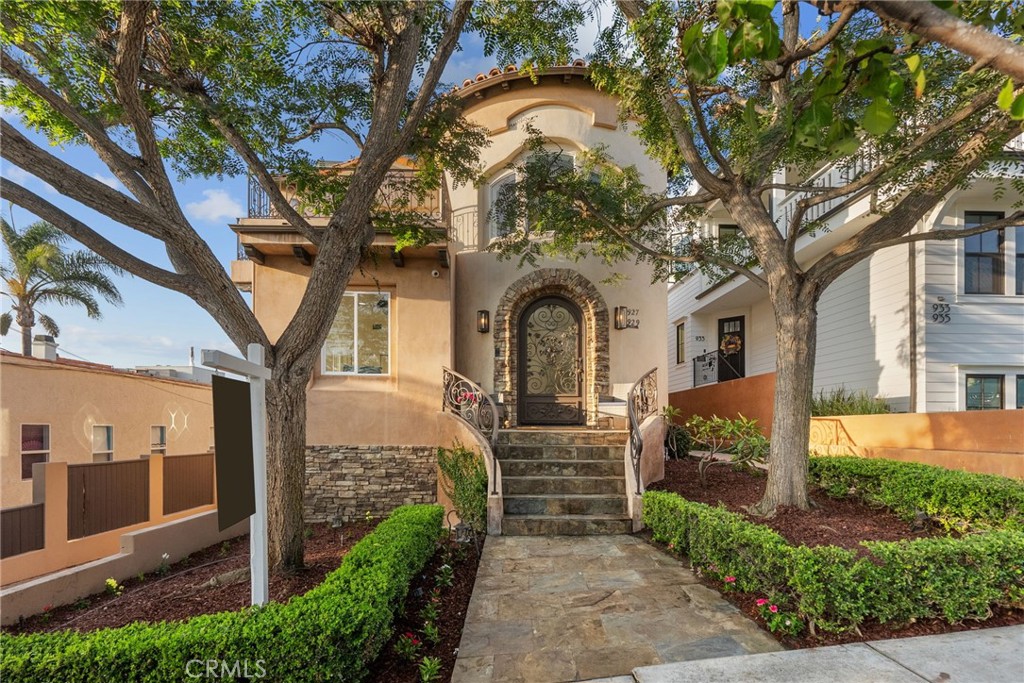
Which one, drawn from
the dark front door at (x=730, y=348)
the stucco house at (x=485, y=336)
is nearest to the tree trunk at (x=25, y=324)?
the stucco house at (x=485, y=336)

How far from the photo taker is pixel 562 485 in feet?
21.4

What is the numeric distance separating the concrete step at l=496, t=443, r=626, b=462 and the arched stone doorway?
1.56 metres

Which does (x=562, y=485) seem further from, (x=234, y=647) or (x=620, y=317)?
(x=234, y=647)

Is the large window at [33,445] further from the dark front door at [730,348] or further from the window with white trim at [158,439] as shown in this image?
the dark front door at [730,348]

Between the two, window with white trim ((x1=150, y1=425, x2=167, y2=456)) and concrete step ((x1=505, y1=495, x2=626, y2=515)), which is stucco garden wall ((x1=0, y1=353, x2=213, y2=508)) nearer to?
window with white trim ((x1=150, y1=425, x2=167, y2=456))

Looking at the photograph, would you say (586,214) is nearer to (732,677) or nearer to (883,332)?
(732,677)

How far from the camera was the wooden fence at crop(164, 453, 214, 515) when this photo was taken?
6.64 m

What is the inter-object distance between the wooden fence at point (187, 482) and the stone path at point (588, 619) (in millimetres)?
4862

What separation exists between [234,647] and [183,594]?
7.67 ft

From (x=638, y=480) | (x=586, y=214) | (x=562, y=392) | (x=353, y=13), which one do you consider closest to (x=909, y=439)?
(x=638, y=480)

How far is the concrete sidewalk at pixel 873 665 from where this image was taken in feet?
8.73

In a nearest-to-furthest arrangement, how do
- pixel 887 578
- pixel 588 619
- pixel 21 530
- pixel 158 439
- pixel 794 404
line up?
pixel 887 578 < pixel 588 619 < pixel 21 530 < pixel 794 404 < pixel 158 439

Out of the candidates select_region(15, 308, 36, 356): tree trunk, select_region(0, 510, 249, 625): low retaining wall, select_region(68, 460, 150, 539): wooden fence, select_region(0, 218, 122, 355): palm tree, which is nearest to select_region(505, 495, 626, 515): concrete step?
select_region(0, 510, 249, 625): low retaining wall

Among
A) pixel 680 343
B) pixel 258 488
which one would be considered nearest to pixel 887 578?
pixel 258 488
